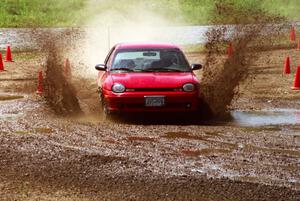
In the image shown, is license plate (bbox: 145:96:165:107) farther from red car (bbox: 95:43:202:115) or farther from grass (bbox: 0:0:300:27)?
grass (bbox: 0:0:300:27)

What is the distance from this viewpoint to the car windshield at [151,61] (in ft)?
44.0

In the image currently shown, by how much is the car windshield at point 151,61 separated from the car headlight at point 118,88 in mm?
920

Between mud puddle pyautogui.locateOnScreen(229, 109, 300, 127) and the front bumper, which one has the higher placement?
the front bumper

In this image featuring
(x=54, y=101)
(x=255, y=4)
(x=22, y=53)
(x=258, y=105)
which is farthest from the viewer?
(x=255, y=4)

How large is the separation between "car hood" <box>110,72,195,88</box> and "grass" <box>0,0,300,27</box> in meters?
33.7

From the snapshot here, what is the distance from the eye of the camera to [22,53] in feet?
105

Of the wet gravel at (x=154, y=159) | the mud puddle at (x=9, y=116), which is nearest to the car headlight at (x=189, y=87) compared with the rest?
the wet gravel at (x=154, y=159)

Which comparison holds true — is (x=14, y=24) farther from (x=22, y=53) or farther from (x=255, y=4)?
(x=22, y=53)

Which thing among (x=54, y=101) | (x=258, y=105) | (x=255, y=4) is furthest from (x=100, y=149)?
(x=255, y=4)

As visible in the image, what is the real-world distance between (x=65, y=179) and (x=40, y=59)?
2113 cm

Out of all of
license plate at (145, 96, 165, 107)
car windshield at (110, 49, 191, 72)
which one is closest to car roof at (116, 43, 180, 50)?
car windshield at (110, 49, 191, 72)

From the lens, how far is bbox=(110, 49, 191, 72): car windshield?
13.4m

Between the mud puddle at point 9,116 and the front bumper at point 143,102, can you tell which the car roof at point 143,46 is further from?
the mud puddle at point 9,116

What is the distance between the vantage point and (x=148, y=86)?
12422 mm
